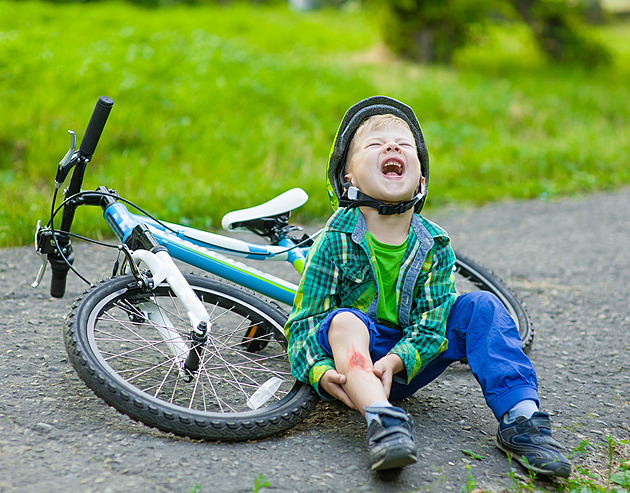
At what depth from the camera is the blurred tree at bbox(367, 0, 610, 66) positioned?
1147 centimetres

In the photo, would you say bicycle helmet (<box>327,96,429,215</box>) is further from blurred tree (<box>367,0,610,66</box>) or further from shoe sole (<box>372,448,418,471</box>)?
blurred tree (<box>367,0,610,66</box>)

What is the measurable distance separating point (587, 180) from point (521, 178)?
2.41 ft

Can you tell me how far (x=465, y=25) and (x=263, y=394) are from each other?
10.7m

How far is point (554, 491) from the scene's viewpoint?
2.32 m

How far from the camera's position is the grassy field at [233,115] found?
20.4ft

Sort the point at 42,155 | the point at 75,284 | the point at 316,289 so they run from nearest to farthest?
1. the point at 316,289
2. the point at 75,284
3. the point at 42,155

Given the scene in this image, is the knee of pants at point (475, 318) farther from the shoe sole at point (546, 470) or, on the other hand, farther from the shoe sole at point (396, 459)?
the shoe sole at point (396, 459)

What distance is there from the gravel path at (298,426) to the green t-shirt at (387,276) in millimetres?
459

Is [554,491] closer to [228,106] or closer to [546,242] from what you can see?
[546,242]

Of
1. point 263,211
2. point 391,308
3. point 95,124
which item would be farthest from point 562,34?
point 95,124

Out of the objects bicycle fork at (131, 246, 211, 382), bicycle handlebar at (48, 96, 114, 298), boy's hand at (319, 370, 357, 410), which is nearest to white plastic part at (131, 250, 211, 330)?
bicycle fork at (131, 246, 211, 382)

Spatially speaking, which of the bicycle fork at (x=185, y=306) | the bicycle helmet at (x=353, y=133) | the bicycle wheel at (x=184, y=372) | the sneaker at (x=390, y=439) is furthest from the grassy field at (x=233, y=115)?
the sneaker at (x=390, y=439)

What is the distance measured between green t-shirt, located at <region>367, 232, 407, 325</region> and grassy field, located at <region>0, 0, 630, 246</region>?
2895mm

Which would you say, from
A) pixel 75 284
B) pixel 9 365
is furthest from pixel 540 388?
pixel 75 284
